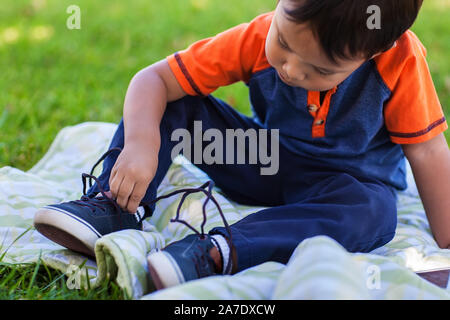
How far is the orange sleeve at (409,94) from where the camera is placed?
1.33 metres

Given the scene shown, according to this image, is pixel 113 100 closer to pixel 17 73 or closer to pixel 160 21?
pixel 17 73

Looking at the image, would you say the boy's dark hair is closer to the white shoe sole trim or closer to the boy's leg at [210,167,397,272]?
the boy's leg at [210,167,397,272]


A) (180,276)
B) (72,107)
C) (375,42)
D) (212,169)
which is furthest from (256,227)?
(72,107)

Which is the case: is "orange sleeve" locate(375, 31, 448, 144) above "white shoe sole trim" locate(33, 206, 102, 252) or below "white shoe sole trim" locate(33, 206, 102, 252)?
above

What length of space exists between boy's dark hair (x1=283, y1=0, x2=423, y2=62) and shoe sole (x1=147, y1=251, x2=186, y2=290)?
1.73 feet

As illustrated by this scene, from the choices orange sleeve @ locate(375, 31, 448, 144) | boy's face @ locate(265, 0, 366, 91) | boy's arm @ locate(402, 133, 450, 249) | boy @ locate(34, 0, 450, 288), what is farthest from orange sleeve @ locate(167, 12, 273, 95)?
boy's arm @ locate(402, 133, 450, 249)

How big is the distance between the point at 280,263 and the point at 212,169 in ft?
1.44

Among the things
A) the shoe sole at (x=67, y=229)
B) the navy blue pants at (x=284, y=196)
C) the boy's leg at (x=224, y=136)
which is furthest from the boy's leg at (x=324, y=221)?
the shoe sole at (x=67, y=229)

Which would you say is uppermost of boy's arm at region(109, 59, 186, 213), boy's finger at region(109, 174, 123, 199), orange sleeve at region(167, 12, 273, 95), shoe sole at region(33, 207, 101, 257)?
orange sleeve at region(167, 12, 273, 95)

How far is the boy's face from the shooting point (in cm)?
113

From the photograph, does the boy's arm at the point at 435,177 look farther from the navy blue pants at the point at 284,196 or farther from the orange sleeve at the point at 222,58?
the orange sleeve at the point at 222,58

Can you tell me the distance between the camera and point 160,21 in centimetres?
328

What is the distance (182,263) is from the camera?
3.49 feet

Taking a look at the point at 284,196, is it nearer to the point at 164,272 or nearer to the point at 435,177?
the point at 435,177
